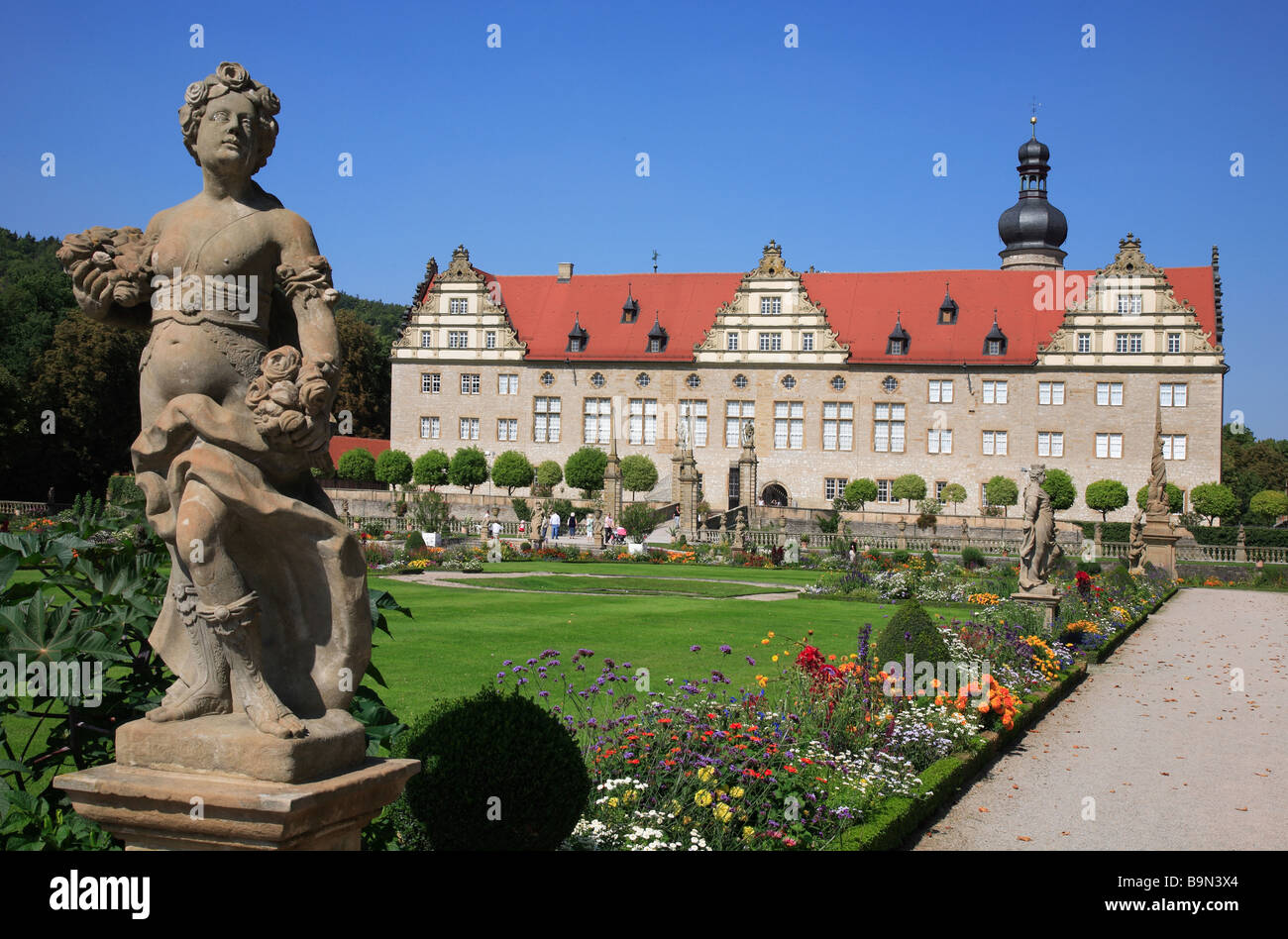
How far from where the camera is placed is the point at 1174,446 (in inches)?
1885

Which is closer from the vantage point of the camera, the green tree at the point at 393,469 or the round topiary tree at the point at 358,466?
the green tree at the point at 393,469

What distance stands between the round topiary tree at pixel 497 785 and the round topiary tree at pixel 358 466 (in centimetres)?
4918

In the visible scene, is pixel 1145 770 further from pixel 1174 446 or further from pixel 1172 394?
pixel 1172 394

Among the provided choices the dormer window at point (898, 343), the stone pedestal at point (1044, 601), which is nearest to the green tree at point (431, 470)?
the dormer window at point (898, 343)

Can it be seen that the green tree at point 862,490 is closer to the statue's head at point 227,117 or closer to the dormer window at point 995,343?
the dormer window at point 995,343

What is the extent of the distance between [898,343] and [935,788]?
4544 centimetres

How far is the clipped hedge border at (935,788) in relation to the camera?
6.19 m

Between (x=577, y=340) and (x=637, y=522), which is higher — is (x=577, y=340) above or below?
above

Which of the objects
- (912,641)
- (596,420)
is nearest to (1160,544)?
(912,641)

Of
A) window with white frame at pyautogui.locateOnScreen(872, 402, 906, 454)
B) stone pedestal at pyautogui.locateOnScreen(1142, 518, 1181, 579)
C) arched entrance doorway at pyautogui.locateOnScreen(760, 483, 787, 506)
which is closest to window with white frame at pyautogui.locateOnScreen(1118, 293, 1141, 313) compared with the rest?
window with white frame at pyautogui.locateOnScreen(872, 402, 906, 454)

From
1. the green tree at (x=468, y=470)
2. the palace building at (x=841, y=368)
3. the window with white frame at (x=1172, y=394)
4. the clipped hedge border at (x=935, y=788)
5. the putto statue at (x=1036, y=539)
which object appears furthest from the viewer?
the green tree at (x=468, y=470)

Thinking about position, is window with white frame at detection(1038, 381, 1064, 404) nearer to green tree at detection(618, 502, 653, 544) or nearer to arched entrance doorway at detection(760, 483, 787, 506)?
arched entrance doorway at detection(760, 483, 787, 506)

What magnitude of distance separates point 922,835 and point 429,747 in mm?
3682
